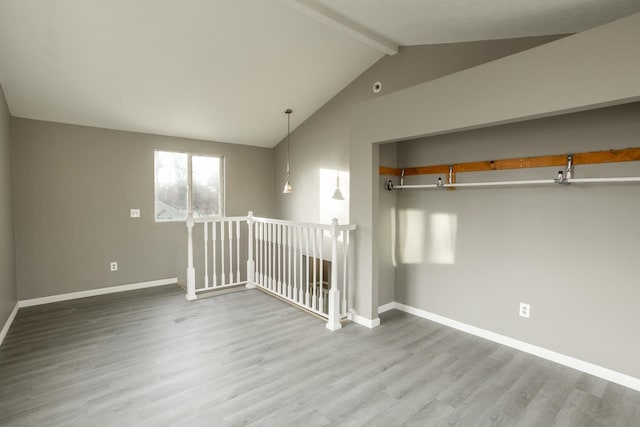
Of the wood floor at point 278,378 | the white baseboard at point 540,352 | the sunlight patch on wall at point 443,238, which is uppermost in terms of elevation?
the sunlight patch on wall at point 443,238

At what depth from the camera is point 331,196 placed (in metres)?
4.84

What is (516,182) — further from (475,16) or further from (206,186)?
(206,186)

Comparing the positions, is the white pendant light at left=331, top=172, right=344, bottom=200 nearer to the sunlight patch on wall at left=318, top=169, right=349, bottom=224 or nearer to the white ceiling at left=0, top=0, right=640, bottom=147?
the sunlight patch on wall at left=318, top=169, right=349, bottom=224

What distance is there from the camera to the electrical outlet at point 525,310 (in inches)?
112

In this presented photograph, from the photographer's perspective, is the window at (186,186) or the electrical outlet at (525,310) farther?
the window at (186,186)

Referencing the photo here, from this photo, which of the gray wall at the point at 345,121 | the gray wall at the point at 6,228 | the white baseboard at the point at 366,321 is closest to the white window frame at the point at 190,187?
the gray wall at the point at 345,121

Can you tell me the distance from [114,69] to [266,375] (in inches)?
132

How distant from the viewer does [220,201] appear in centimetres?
554

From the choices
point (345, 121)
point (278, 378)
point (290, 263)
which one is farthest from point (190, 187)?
point (278, 378)

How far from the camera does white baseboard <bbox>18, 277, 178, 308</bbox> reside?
13.2ft

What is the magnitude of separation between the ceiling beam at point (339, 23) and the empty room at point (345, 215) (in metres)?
0.03

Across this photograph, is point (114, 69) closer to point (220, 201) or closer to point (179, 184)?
point (179, 184)

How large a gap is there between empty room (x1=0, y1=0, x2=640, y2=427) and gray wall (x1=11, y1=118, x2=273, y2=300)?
0.09 ft

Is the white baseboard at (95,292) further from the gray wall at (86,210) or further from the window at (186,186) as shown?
the window at (186,186)
